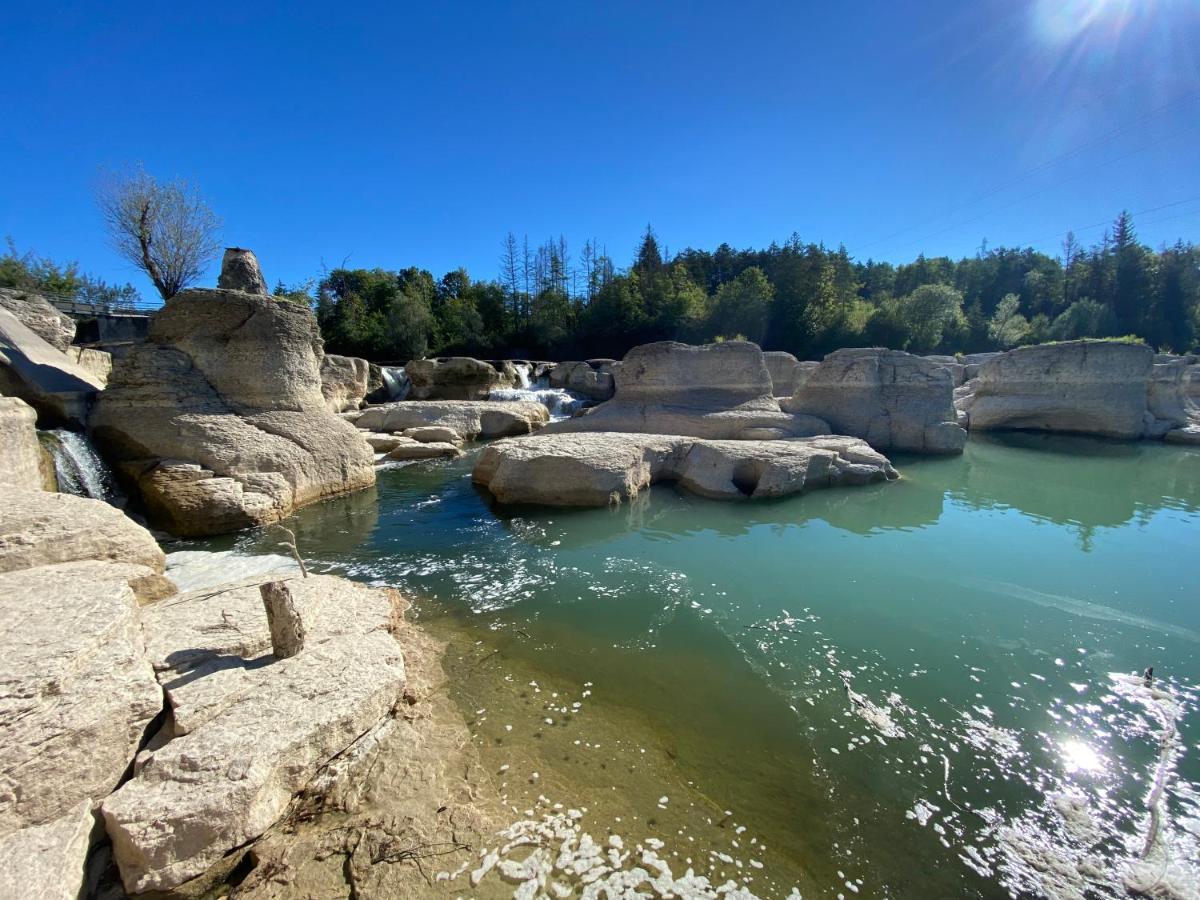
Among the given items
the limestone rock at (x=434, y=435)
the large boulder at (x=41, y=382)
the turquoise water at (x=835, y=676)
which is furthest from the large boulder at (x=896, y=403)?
the large boulder at (x=41, y=382)

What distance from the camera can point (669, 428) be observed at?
10.8 meters

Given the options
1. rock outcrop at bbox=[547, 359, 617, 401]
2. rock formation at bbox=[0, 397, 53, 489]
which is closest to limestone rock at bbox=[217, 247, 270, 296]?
rock formation at bbox=[0, 397, 53, 489]

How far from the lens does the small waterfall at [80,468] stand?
5539 mm

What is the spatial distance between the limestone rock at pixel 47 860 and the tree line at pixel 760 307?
95.6 ft

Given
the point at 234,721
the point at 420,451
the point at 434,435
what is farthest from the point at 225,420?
the point at 234,721

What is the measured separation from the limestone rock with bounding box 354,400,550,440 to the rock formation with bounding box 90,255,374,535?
526 cm

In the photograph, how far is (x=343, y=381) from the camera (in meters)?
16.4

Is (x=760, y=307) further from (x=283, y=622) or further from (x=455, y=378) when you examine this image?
(x=283, y=622)

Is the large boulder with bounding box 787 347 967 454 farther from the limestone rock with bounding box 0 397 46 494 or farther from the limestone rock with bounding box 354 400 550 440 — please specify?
the limestone rock with bounding box 0 397 46 494

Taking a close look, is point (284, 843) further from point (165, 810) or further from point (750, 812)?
point (750, 812)

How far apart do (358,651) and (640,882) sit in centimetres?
194

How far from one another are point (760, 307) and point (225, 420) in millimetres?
28101

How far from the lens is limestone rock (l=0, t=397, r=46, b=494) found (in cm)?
455

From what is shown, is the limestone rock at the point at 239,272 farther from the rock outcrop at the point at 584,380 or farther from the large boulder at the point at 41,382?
the rock outcrop at the point at 584,380
